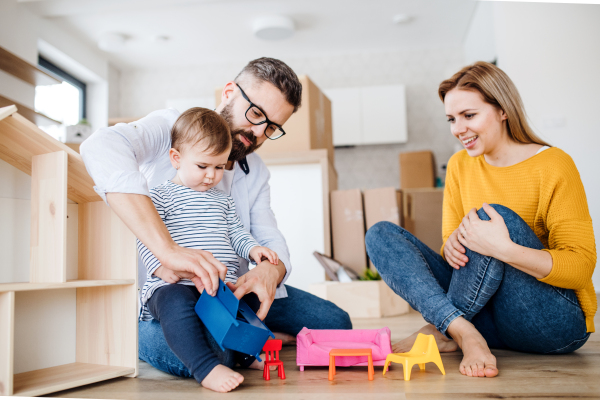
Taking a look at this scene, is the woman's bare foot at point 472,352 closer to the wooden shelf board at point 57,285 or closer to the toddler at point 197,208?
the toddler at point 197,208

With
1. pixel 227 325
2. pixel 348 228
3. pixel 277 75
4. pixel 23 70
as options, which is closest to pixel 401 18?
pixel 348 228

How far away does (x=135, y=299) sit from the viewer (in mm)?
943

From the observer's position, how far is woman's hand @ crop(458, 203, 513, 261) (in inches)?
36.6

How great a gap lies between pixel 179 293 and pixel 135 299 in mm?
111

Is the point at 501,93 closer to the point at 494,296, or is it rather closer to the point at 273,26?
the point at 494,296

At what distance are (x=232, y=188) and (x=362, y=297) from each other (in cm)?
103

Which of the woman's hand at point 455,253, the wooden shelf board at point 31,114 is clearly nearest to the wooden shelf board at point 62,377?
the woman's hand at point 455,253

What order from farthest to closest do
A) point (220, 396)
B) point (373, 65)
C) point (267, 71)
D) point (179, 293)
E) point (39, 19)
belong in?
point (373, 65), point (39, 19), point (267, 71), point (179, 293), point (220, 396)

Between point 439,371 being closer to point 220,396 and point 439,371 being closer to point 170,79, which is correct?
point 220,396

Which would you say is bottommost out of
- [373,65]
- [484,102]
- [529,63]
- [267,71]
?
[484,102]

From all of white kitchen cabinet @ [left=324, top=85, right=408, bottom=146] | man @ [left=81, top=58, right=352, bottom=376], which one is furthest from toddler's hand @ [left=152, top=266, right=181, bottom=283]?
white kitchen cabinet @ [left=324, top=85, right=408, bottom=146]

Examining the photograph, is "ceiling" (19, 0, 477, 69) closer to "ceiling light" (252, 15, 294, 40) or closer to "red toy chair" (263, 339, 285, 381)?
"ceiling light" (252, 15, 294, 40)

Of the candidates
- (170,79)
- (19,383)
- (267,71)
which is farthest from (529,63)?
(170,79)

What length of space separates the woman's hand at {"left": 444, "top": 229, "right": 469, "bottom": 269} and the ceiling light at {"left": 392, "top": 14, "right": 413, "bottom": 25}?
3.04 metres
